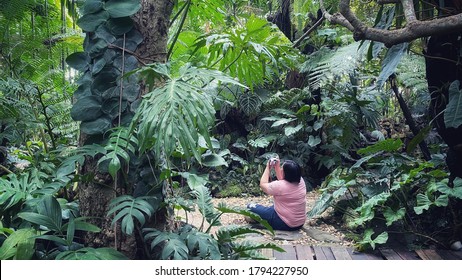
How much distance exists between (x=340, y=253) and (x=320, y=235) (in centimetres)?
38

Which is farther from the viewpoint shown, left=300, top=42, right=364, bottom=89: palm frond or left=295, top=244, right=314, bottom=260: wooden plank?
left=300, top=42, right=364, bottom=89: palm frond

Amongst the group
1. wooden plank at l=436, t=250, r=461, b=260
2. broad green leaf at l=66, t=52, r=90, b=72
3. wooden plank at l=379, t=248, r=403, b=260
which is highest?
broad green leaf at l=66, t=52, r=90, b=72

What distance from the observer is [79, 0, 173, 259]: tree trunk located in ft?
4.17

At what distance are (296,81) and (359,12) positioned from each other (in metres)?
1.70

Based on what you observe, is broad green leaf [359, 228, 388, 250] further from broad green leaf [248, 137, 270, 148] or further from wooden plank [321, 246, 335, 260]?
broad green leaf [248, 137, 270, 148]

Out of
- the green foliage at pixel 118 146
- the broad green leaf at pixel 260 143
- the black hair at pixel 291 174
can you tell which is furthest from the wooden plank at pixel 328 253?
the broad green leaf at pixel 260 143

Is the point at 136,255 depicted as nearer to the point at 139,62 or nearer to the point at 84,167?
the point at 84,167

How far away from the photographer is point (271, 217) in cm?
237

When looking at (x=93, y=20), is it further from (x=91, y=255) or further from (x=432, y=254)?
(x=432, y=254)

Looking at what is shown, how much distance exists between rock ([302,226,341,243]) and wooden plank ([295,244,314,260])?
0.21 m

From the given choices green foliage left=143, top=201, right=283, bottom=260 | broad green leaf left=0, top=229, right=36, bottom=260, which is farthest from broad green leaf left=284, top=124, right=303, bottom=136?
broad green leaf left=0, top=229, right=36, bottom=260

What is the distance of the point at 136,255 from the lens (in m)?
1.29

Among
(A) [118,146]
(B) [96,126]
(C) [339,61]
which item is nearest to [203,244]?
(A) [118,146]

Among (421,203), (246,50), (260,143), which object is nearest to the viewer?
(246,50)
